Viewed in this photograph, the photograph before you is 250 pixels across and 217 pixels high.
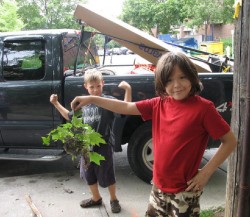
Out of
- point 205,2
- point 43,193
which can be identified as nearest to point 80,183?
point 43,193

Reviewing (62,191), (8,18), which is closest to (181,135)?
(62,191)

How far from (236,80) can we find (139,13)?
115 ft

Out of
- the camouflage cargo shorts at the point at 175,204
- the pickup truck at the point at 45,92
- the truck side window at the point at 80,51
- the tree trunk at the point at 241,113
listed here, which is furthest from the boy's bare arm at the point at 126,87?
the truck side window at the point at 80,51

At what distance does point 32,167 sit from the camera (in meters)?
5.08

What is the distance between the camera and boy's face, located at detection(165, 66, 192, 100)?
187 cm

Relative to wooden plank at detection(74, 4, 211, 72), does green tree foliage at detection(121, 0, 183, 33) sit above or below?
above

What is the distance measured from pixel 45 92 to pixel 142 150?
1.40 metres

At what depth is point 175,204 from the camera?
2008mm

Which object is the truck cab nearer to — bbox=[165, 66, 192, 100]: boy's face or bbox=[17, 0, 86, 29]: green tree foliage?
bbox=[165, 66, 192, 100]: boy's face

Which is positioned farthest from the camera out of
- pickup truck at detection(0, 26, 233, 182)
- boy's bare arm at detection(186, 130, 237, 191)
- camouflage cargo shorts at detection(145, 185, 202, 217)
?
pickup truck at detection(0, 26, 233, 182)

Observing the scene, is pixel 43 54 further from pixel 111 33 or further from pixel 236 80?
pixel 236 80

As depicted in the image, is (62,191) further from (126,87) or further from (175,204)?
(175,204)

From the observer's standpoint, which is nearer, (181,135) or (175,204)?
(181,135)

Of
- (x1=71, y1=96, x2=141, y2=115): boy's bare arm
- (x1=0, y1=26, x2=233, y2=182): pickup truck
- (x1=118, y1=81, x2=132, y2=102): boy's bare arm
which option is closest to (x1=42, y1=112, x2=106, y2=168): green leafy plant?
(x1=71, y1=96, x2=141, y2=115): boy's bare arm
